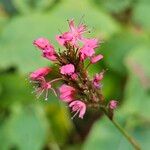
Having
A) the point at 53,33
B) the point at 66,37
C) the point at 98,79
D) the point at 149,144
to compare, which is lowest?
the point at 149,144

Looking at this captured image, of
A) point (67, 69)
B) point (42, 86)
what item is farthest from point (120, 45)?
point (67, 69)

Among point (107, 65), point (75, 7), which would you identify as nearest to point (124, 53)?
point (107, 65)

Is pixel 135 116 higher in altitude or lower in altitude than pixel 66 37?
lower

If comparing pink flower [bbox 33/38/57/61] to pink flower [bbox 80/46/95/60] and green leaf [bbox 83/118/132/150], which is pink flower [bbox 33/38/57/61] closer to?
pink flower [bbox 80/46/95/60]

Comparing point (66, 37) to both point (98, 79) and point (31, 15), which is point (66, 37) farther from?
point (31, 15)

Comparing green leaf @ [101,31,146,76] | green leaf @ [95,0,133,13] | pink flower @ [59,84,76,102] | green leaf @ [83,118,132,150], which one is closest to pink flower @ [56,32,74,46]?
pink flower @ [59,84,76,102]

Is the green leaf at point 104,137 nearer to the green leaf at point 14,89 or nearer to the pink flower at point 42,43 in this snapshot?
the green leaf at point 14,89
